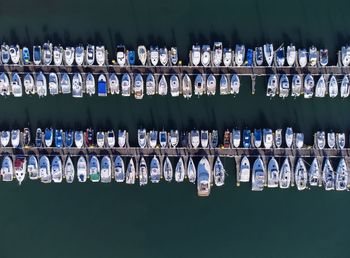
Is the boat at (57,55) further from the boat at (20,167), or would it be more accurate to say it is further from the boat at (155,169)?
the boat at (155,169)

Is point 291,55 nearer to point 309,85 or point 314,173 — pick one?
point 309,85

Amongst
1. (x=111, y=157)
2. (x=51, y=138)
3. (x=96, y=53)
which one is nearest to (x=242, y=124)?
(x=111, y=157)

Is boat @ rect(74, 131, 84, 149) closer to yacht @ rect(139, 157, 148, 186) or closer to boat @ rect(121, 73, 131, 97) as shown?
boat @ rect(121, 73, 131, 97)

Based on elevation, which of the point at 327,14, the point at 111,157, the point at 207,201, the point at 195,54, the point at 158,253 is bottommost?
the point at 158,253

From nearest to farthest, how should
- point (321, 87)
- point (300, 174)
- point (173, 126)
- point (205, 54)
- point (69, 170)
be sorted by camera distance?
point (321, 87)
point (205, 54)
point (300, 174)
point (69, 170)
point (173, 126)

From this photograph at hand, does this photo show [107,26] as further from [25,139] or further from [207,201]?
[207,201]

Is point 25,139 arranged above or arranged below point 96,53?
below

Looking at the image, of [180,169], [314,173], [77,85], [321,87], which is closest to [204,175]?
[180,169]
